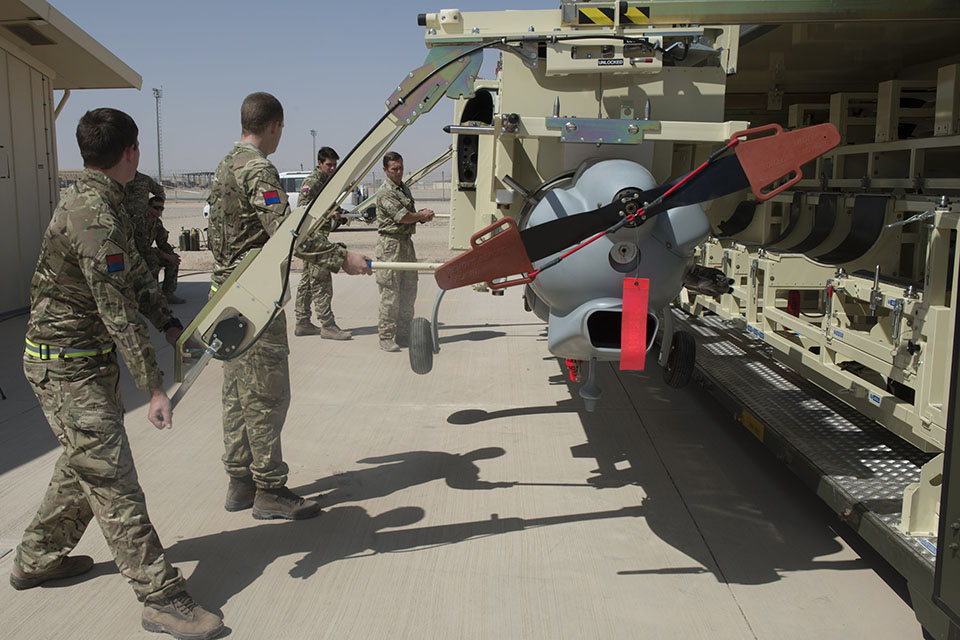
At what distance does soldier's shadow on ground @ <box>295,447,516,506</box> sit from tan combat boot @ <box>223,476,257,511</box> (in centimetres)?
33

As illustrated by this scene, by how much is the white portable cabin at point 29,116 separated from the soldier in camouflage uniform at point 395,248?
4.37 meters

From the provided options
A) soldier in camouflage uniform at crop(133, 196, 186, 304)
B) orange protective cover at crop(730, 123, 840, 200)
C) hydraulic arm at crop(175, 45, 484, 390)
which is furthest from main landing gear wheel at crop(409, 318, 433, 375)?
soldier in camouflage uniform at crop(133, 196, 186, 304)

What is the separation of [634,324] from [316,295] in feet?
19.1

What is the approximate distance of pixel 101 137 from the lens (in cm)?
313

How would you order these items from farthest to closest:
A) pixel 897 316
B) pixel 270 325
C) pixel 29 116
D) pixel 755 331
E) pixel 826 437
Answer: pixel 29 116, pixel 755 331, pixel 826 437, pixel 270 325, pixel 897 316

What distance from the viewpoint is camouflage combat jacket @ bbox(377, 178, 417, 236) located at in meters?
8.21

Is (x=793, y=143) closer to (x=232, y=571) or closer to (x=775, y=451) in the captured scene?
(x=775, y=451)

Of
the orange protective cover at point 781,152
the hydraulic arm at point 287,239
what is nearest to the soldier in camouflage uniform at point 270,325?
the hydraulic arm at point 287,239

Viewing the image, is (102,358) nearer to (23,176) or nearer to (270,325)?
(270,325)

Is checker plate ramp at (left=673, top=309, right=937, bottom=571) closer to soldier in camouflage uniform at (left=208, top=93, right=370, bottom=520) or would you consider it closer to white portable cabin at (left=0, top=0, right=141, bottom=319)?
soldier in camouflage uniform at (left=208, top=93, right=370, bottom=520)

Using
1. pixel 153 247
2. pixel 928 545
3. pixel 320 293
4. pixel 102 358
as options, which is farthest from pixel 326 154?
pixel 928 545

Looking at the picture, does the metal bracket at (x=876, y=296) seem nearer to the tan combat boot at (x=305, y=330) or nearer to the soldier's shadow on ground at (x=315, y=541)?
the soldier's shadow on ground at (x=315, y=541)

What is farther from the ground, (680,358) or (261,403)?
(680,358)

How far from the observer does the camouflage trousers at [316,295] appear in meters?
8.54
